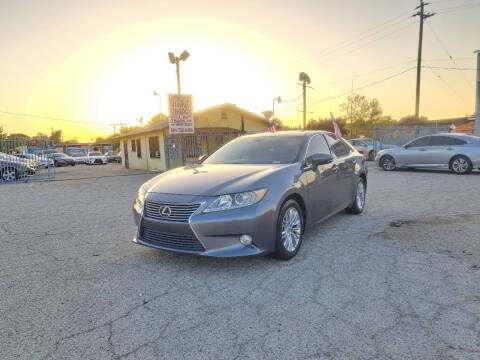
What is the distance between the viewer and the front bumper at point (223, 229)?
3.18 meters

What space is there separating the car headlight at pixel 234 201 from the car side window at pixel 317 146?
4.59 feet

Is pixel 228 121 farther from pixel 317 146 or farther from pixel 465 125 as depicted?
pixel 465 125

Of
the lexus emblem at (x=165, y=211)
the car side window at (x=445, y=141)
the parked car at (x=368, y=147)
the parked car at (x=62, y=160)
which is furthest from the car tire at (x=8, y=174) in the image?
the parked car at (x=62, y=160)

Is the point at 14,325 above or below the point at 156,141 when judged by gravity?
below

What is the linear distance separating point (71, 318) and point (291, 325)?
1.79 meters

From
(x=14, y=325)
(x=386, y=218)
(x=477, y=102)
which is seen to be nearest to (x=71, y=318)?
(x=14, y=325)

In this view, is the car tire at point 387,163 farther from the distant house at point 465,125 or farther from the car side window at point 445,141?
the distant house at point 465,125

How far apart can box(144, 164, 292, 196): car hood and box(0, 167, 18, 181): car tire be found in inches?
551

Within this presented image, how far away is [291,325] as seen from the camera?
2.44m

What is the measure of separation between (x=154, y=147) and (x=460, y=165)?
1592cm

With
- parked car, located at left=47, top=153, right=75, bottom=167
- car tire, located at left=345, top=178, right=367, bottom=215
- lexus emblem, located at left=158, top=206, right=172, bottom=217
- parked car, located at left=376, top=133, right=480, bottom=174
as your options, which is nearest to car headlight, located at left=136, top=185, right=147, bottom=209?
lexus emblem, located at left=158, top=206, right=172, bottom=217

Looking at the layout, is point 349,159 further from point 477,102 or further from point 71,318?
point 477,102

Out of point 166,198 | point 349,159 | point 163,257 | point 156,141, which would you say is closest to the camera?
point 166,198

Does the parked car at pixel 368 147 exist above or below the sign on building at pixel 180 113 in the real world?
below
